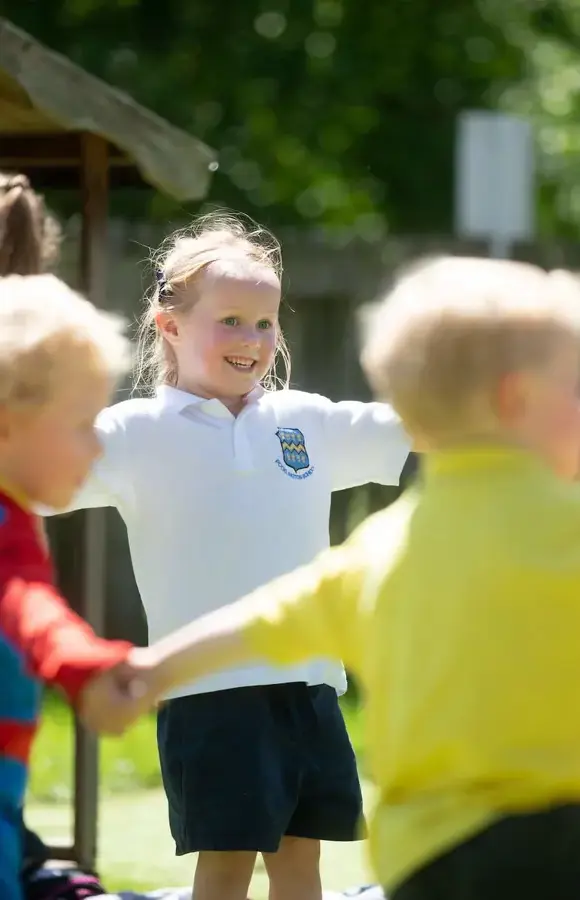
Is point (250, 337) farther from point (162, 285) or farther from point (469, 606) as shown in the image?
point (469, 606)

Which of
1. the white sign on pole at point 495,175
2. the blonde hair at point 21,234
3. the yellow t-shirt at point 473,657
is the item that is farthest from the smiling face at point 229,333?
the white sign on pole at point 495,175

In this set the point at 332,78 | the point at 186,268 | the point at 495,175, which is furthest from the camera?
the point at 332,78

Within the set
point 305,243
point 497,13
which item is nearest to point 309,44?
point 497,13

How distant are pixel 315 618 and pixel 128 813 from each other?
12.5ft

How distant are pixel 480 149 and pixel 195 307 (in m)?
4.85

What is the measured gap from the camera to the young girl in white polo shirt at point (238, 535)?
3.54 meters

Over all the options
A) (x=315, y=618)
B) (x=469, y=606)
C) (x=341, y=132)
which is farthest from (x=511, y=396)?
(x=341, y=132)

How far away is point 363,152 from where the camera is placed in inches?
531

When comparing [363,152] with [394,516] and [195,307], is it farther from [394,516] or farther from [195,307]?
[394,516]

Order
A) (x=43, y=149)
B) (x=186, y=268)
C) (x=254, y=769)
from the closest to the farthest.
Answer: (x=254, y=769), (x=186, y=268), (x=43, y=149)

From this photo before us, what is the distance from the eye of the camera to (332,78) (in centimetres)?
1238

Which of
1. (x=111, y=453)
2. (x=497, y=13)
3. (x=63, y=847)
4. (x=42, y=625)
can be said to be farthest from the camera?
(x=497, y=13)

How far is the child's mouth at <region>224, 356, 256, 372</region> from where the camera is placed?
374 centimetres

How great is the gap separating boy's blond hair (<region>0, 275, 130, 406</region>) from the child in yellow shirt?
0.46 m
